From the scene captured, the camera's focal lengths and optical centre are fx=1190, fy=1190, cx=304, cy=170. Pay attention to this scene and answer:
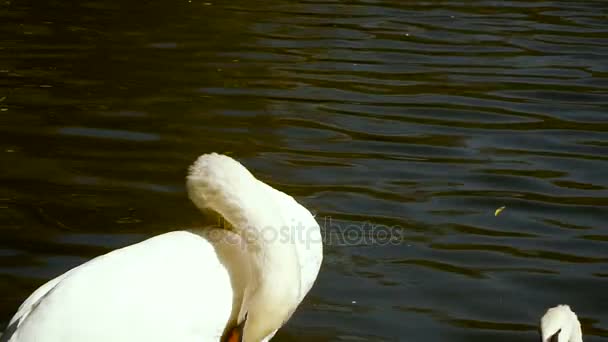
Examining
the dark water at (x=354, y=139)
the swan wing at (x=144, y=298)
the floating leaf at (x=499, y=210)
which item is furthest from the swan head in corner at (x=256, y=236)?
the floating leaf at (x=499, y=210)

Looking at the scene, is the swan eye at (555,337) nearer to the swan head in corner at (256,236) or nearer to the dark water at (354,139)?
the dark water at (354,139)

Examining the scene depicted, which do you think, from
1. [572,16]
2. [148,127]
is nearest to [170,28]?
[148,127]

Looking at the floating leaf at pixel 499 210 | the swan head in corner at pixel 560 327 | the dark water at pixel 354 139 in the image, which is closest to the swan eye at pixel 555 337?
the swan head in corner at pixel 560 327

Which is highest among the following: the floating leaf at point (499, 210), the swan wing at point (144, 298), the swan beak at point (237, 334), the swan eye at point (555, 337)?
the swan wing at point (144, 298)

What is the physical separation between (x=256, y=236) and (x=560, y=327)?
115 centimetres

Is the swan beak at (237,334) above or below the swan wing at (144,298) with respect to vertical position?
below

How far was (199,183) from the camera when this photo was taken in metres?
4.24

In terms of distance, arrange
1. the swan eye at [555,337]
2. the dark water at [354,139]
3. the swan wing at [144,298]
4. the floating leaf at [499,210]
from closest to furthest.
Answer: the swan wing at [144,298] < the swan eye at [555,337] < the dark water at [354,139] < the floating leaf at [499,210]

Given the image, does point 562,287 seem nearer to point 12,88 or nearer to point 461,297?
point 461,297

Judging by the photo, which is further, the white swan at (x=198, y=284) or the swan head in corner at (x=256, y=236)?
the swan head in corner at (x=256, y=236)

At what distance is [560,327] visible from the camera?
4.29 metres

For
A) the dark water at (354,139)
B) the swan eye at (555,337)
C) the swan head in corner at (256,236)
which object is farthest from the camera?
the dark water at (354,139)

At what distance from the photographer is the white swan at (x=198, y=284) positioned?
3854 mm

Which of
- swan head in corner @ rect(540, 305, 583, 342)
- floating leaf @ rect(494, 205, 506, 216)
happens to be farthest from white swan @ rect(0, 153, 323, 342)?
floating leaf @ rect(494, 205, 506, 216)
